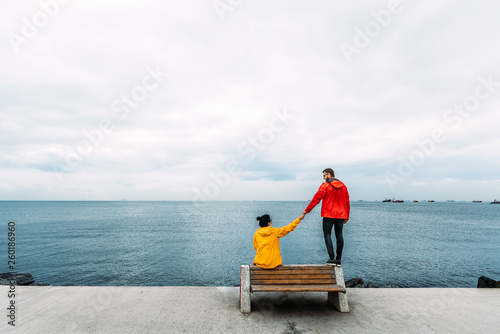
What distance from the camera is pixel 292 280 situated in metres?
5.73

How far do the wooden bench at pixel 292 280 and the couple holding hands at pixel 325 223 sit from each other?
8.3 inches

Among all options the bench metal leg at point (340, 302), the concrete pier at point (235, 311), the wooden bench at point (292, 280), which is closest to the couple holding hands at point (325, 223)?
the wooden bench at point (292, 280)

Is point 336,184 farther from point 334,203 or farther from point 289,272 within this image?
point 289,272

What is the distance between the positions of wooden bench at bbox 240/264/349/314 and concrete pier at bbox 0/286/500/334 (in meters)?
0.30

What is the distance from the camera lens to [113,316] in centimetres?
546

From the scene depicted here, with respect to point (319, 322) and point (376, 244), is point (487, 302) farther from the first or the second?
point (376, 244)

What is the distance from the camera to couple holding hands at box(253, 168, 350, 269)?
5984mm

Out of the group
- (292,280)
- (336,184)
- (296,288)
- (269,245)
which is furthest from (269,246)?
(336,184)

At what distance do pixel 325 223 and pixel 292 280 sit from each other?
1.70 metres

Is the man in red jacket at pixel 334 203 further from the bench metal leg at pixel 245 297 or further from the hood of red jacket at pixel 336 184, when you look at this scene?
the bench metal leg at pixel 245 297

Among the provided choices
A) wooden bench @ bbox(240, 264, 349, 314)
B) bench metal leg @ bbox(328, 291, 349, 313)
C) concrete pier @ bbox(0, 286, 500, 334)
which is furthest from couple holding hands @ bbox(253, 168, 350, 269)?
concrete pier @ bbox(0, 286, 500, 334)

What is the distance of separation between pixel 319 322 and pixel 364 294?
229 cm

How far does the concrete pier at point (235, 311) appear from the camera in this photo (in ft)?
16.5

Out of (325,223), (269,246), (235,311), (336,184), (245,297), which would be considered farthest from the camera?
(325,223)
